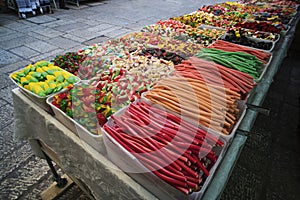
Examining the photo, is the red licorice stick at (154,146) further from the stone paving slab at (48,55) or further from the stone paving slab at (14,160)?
the stone paving slab at (48,55)

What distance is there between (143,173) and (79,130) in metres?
0.47

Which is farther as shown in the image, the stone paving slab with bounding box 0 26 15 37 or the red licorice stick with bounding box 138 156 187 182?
the stone paving slab with bounding box 0 26 15 37

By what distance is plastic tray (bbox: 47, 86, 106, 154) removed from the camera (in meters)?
1.09

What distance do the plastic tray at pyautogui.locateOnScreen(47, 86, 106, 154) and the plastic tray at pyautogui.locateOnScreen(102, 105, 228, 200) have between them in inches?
2.5

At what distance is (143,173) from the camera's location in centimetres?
92

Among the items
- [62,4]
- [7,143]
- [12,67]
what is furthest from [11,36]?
[7,143]

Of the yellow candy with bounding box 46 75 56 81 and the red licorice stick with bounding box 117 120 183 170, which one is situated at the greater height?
the red licorice stick with bounding box 117 120 183 170

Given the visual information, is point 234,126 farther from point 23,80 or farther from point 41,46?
point 41,46

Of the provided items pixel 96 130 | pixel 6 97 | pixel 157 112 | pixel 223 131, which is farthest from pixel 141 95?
pixel 6 97

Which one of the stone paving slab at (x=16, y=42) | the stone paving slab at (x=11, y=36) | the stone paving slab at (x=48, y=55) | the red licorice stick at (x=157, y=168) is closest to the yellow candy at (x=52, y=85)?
the red licorice stick at (x=157, y=168)

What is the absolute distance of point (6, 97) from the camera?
2959 mm

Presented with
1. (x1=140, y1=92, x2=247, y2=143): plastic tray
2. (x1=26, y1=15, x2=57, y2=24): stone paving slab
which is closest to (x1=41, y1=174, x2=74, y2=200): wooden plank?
(x1=140, y1=92, x2=247, y2=143): plastic tray

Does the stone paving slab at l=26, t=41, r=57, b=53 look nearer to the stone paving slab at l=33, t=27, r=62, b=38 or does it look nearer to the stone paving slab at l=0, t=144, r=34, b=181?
the stone paving slab at l=33, t=27, r=62, b=38

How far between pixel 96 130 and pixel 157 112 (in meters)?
0.36
